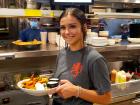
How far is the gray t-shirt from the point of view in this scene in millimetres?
1177

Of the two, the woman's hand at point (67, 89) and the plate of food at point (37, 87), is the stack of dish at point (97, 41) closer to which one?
the plate of food at point (37, 87)

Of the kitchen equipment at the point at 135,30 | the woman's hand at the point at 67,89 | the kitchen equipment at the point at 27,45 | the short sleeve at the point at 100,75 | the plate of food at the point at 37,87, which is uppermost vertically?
the kitchen equipment at the point at 135,30

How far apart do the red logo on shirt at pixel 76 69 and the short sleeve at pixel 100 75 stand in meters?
0.08

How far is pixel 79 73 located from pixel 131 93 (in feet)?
3.50

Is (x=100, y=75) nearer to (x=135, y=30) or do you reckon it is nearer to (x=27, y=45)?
(x=27, y=45)

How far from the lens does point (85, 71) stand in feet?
3.98

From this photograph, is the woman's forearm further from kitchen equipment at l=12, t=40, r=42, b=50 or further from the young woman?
kitchen equipment at l=12, t=40, r=42, b=50

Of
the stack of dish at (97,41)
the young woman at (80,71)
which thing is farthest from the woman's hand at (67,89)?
the stack of dish at (97,41)

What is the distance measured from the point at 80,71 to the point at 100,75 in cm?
11

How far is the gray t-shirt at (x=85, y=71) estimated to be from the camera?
1.18 metres

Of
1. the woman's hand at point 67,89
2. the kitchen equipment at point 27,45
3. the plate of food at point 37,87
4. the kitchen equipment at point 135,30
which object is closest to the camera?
the woman's hand at point 67,89

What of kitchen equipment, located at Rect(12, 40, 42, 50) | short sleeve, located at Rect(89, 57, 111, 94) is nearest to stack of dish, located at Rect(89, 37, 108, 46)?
kitchen equipment, located at Rect(12, 40, 42, 50)

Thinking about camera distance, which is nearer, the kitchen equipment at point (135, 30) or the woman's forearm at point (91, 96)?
the woman's forearm at point (91, 96)

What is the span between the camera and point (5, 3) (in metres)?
2.21
